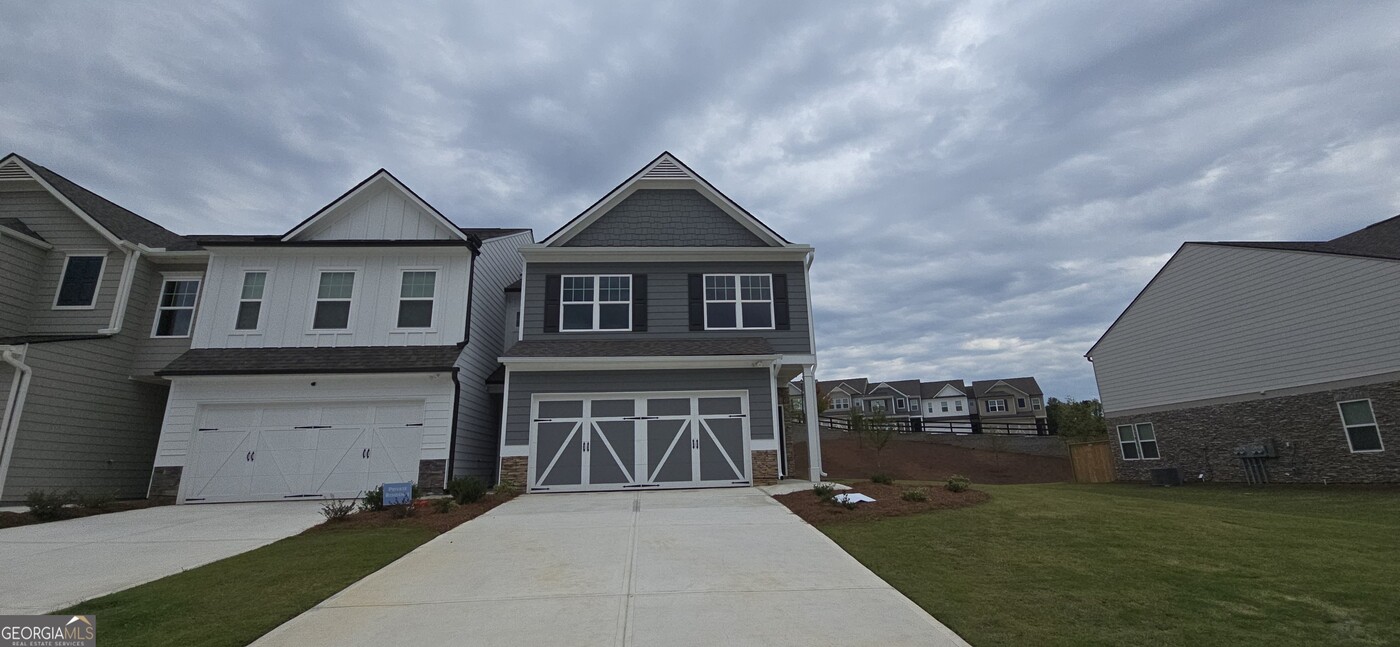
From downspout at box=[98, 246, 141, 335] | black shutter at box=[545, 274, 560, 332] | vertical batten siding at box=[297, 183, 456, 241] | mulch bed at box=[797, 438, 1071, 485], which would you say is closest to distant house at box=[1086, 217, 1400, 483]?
mulch bed at box=[797, 438, 1071, 485]

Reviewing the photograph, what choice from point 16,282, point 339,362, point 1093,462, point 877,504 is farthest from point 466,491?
point 1093,462

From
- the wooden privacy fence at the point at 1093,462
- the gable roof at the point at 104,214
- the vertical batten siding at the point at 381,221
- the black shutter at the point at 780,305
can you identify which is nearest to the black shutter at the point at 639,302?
the black shutter at the point at 780,305

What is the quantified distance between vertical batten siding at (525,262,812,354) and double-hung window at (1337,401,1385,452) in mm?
13685

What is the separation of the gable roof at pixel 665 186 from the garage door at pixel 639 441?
15.1 ft

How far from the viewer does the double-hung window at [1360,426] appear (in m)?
14.5

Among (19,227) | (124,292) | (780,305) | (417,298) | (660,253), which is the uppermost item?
(19,227)

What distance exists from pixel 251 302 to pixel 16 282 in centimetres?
533

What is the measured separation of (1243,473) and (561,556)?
2030 cm

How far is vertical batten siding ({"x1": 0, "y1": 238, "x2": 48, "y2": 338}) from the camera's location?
1427 cm

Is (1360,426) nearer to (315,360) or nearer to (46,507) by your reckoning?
(315,360)

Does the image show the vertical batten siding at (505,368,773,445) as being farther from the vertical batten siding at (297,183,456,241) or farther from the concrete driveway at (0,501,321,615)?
the vertical batten siding at (297,183,456,241)

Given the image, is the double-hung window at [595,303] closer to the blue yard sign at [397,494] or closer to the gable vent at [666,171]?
the gable vent at [666,171]

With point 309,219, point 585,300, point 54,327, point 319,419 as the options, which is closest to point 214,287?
point 309,219

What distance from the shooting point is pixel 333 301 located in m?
15.3
